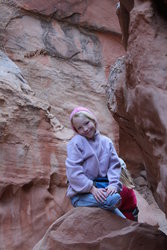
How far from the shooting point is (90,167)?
7.32 feet

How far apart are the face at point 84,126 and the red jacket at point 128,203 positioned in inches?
14.5

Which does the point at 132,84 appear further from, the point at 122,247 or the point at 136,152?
the point at 136,152

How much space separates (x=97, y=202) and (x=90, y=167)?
0.60ft

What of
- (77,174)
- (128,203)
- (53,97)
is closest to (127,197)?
(128,203)

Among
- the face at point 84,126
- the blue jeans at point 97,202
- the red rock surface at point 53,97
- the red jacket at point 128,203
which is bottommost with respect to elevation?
the red rock surface at point 53,97

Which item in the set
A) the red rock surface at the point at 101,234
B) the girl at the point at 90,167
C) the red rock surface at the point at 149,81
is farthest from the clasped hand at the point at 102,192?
the red rock surface at the point at 149,81

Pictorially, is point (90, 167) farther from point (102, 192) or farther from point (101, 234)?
point (101, 234)

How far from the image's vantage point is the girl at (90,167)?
7.06 feet

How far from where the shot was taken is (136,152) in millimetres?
5746

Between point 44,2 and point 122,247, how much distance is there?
422 cm

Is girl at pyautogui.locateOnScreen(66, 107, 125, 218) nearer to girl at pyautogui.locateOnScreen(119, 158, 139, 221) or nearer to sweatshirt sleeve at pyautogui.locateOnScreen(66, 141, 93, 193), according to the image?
sweatshirt sleeve at pyautogui.locateOnScreen(66, 141, 93, 193)

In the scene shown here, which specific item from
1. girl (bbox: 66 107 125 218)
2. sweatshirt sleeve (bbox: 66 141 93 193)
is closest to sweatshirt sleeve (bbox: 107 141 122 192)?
girl (bbox: 66 107 125 218)

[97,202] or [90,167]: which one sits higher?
[90,167]

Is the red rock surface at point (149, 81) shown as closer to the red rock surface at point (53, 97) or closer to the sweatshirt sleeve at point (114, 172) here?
the red rock surface at point (53, 97)
